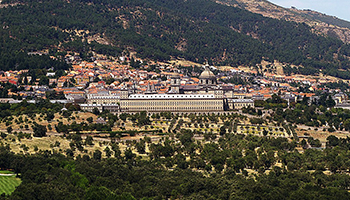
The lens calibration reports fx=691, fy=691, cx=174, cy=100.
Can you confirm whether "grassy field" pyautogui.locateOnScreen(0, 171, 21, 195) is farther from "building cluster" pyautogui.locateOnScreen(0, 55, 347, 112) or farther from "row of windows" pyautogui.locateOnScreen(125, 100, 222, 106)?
"row of windows" pyautogui.locateOnScreen(125, 100, 222, 106)

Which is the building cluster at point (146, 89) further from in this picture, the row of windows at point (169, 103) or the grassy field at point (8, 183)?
the grassy field at point (8, 183)

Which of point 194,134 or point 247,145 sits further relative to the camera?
point 194,134

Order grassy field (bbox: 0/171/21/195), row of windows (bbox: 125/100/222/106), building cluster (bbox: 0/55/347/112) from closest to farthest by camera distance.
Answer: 1. grassy field (bbox: 0/171/21/195)
2. row of windows (bbox: 125/100/222/106)
3. building cluster (bbox: 0/55/347/112)

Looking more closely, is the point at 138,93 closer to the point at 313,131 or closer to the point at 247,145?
the point at 313,131

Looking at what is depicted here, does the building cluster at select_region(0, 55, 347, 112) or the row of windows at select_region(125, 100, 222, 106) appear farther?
the building cluster at select_region(0, 55, 347, 112)

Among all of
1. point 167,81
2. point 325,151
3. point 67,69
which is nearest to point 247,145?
point 325,151

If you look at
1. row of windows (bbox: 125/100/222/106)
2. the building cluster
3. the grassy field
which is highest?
the building cluster

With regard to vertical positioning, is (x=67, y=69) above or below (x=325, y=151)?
above

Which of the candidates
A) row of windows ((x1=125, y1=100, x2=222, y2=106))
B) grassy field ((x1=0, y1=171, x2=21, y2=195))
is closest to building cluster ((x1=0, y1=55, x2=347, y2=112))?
row of windows ((x1=125, y1=100, x2=222, y2=106))
